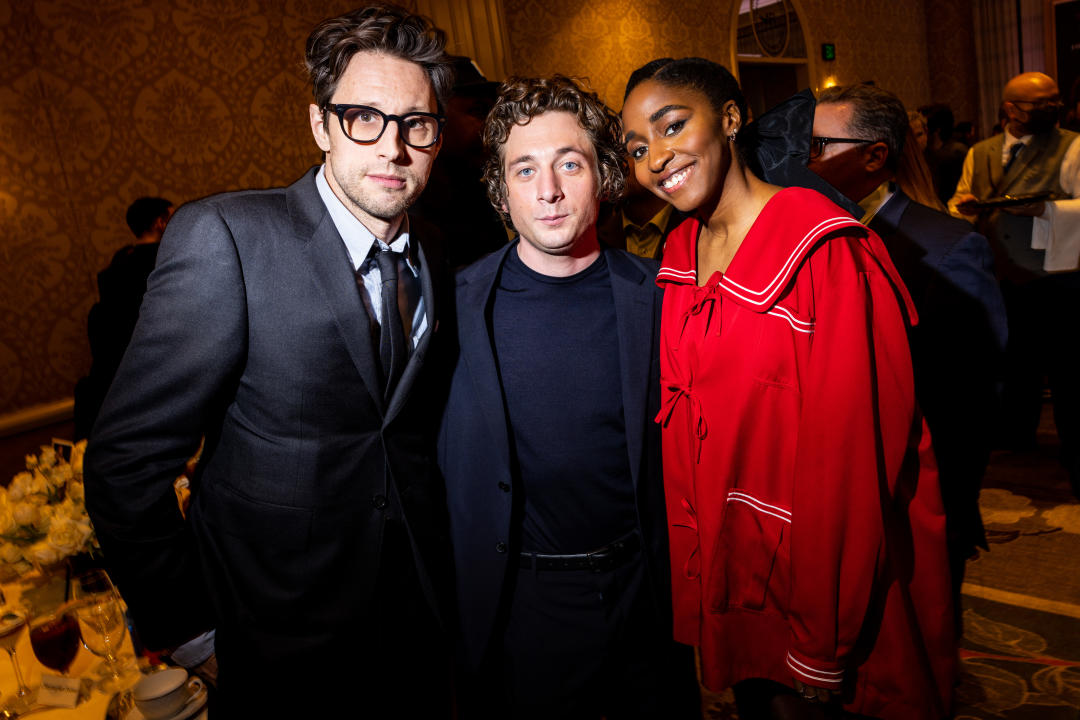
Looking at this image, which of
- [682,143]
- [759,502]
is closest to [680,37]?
[682,143]

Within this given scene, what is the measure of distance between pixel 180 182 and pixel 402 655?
3132mm

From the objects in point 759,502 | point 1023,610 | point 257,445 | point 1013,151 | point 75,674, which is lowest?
point 1023,610

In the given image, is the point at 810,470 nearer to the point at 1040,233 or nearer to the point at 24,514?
the point at 24,514

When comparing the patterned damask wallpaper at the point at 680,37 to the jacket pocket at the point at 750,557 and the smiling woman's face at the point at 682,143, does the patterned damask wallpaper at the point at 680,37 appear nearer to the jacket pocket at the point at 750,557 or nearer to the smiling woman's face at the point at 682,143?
the smiling woman's face at the point at 682,143

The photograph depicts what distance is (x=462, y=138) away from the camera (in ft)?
7.52

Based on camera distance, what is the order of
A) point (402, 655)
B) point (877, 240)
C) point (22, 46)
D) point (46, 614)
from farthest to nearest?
1. point (22, 46)
2. point (46, 614)
3. point (402, 655)
4. point (877, 240)

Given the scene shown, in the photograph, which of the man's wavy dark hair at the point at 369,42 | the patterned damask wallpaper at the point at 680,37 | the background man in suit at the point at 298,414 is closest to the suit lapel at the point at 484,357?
the background man in suit at the point at 298,414

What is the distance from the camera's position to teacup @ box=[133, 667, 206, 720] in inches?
47.3

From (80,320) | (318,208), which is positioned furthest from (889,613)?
(80,320)

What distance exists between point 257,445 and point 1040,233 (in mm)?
3534

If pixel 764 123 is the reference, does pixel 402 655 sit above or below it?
below

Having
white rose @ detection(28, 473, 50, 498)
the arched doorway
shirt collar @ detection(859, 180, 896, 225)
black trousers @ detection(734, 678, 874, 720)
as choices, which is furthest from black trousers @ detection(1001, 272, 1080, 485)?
the arched doorway

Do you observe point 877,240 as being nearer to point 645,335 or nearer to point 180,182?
point 645,335

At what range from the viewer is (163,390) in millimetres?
1190
